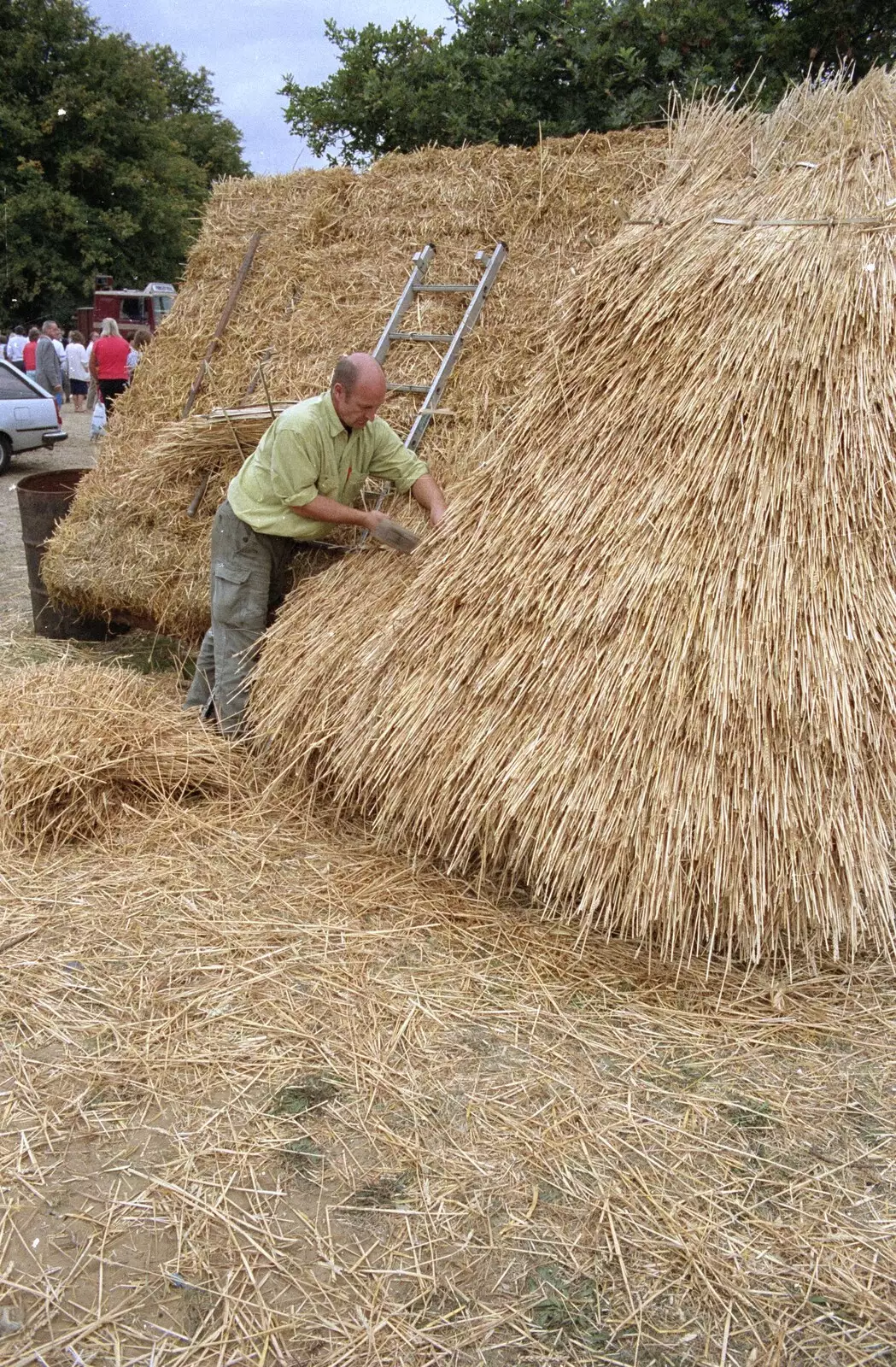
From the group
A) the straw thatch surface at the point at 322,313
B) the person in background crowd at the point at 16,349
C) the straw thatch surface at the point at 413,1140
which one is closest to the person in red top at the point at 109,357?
the person in background crowd at the point at 16,349

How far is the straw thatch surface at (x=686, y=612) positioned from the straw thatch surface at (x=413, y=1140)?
34cm

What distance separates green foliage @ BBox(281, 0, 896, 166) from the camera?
7.91m

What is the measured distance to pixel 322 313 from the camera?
5.82 m

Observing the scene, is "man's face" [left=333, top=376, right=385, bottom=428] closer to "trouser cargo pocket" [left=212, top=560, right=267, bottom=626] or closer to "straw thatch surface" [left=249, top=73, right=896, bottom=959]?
"straw thatch surface" [left=249, top=73, right=896, bottom=959]

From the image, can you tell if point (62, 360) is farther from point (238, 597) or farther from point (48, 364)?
point (238, 597)

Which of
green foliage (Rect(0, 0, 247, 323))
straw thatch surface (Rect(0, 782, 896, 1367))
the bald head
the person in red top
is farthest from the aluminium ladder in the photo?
green foliage (Rect(0, 0, 247, 323))

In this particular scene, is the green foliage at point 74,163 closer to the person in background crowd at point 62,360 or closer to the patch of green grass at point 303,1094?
the person in background crowd at point 62,360

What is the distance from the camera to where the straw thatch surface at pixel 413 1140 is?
225 centimetres

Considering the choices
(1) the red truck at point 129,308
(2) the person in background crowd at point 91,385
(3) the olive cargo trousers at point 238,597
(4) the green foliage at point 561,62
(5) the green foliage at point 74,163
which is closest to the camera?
(3) the olive cargo trousers at point 238,597

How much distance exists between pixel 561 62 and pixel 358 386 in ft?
20.0

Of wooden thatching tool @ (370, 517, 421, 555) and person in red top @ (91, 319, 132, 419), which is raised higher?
person in red top @ (91, 319, 132, 419)

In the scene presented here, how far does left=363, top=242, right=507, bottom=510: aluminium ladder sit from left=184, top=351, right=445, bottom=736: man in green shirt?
30 cm

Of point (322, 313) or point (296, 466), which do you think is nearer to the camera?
point (296, 466)

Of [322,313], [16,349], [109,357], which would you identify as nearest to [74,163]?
[16,349]
